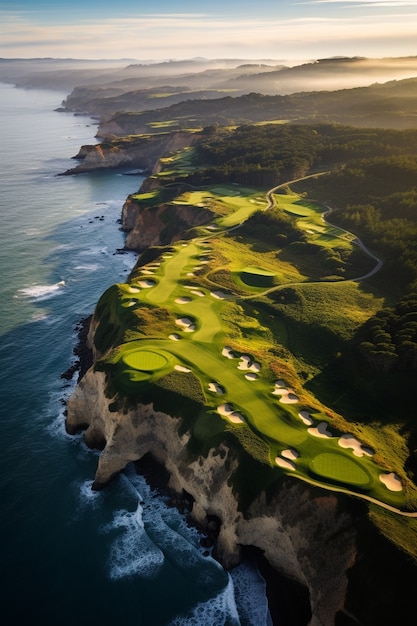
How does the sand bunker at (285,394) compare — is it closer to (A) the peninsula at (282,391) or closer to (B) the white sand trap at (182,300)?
(A) the peninsula at (282,391)

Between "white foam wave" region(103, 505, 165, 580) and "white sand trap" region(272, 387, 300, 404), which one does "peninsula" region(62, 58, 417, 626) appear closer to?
"white sand trap" region(272, 387, 300, 404)

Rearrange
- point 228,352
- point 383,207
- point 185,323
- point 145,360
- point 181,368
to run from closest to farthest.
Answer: point 181,368
point 145,360
point 228,352
point 185,323
point 383,207

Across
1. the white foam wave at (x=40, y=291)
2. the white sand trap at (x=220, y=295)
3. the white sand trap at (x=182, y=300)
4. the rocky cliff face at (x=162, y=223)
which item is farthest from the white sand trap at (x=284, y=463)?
the rocky cliff face at (x=162, y=223)

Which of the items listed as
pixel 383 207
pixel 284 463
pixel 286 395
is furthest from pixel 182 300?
pixel 383 207

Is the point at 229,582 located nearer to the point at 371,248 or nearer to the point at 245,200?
the point at 371,248

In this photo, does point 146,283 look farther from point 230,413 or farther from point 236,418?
point 236,418

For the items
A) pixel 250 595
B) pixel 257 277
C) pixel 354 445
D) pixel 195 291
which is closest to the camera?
pixel 250 595

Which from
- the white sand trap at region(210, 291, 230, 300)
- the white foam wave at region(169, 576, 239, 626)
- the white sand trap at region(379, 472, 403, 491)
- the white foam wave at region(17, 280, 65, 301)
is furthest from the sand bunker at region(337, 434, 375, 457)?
the white foam wave at region(17, 280, 65, 301)
